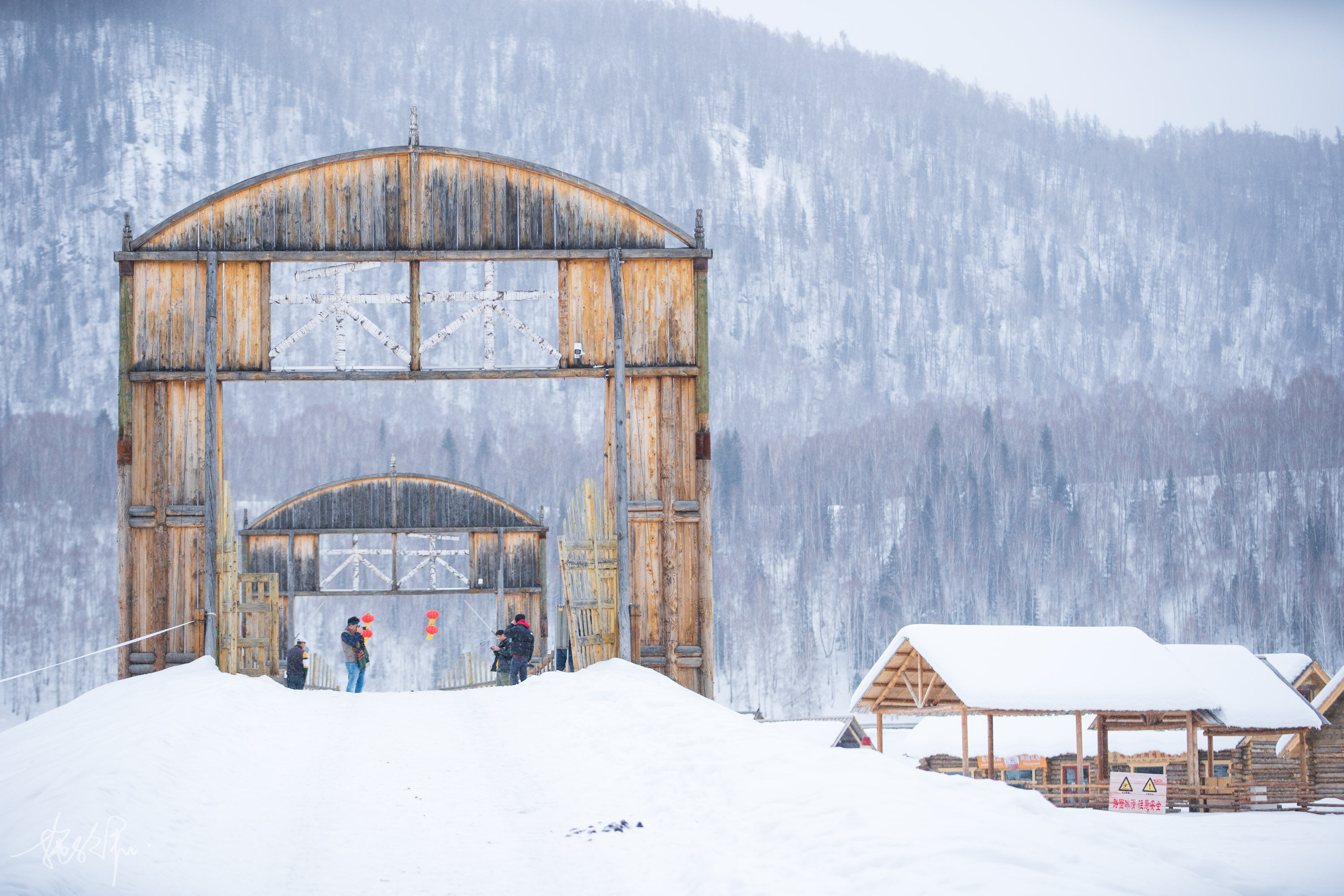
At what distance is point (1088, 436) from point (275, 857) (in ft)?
440

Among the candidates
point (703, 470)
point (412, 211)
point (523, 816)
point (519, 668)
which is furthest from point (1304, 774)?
point (523, 816)

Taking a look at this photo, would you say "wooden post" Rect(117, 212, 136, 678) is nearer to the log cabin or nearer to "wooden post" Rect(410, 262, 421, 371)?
"wooden post" Rect(410, 262, 421, 371)

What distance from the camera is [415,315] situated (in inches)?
816

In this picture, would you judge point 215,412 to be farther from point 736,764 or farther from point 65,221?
point 65,221

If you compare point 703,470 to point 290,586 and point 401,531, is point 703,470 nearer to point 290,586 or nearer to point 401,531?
point 401,531

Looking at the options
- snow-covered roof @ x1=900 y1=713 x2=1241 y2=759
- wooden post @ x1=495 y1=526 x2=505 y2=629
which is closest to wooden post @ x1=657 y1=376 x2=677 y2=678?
wooden post @ x1=495 y1=526 x2=505 y2=629

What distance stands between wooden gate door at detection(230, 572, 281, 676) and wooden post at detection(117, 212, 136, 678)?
1.71 meters

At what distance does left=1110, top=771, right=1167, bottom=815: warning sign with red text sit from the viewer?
78.1 ft

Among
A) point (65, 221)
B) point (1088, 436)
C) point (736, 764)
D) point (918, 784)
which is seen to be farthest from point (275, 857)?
point (65, 221)

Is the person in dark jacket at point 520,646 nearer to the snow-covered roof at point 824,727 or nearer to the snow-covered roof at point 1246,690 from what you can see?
the snow-covered roof at point 1246,690

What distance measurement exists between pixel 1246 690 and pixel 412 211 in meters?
22.8

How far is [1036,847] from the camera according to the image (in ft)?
26.2

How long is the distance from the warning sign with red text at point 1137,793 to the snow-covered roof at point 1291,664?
17.1m

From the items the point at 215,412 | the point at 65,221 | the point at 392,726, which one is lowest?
Answer: the point at 392,726
